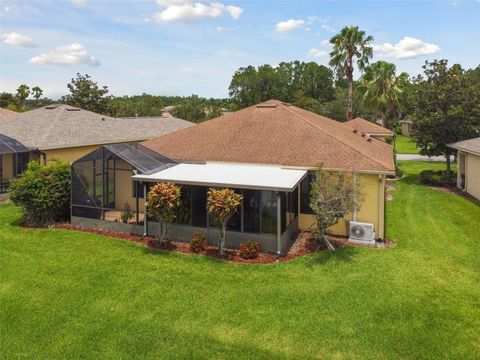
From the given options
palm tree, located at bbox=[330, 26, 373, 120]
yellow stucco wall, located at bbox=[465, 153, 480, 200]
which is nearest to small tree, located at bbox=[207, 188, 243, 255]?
yellow stucco wall, located at bbox=[465, 153, 480, 200]

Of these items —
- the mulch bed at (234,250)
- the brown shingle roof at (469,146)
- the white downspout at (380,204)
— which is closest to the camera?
the mulch bed at (234,250)

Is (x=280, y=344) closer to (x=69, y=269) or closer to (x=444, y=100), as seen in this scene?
(x=69, y=269)

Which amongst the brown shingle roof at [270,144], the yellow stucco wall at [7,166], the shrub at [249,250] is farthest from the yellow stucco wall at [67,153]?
the shrub at [249,250]

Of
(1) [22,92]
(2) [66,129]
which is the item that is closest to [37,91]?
(1) [22,92]

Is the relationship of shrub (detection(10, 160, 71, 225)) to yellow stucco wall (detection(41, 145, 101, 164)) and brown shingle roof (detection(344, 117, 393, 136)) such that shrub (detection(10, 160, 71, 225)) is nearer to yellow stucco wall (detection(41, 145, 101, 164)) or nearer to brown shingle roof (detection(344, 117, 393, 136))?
yellow stucco wall (detection(41, 145, 101, 164))

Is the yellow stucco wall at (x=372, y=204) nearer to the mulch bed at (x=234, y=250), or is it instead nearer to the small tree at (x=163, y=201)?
the mulch bed at (x=234, y=250)

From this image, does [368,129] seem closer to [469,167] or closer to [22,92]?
Answer: [469,167]
